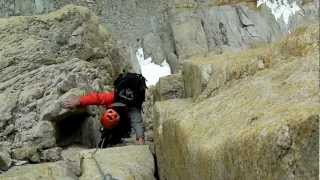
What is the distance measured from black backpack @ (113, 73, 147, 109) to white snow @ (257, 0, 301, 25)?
78.1ft

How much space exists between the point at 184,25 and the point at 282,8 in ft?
23.3

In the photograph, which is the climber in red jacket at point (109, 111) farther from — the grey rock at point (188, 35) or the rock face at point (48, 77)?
the grey rock at point (188, 35)

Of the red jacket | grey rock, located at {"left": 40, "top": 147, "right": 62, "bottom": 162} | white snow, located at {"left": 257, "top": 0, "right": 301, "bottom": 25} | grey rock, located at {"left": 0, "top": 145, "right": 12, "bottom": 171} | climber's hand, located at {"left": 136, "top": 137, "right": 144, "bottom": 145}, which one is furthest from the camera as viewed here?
white snow, located at {"left": 257, "top": 0, "right": 301, "bottom": 25}

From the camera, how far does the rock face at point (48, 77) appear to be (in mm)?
8344

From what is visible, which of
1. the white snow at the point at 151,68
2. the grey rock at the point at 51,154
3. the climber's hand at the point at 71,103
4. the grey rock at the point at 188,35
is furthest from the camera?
the grey rock at the point at 188,35

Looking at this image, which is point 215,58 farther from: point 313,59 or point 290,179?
point 290,179

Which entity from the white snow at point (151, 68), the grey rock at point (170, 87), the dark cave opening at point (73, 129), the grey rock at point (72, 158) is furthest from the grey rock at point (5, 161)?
the white snow at point (151, 68)

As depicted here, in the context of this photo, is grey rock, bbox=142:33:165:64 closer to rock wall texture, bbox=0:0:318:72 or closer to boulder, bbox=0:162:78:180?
rock wall texture, bbox=0:0:318:72

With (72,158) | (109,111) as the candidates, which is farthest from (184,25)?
(72,158)

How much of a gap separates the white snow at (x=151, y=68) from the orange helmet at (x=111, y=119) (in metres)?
17.8

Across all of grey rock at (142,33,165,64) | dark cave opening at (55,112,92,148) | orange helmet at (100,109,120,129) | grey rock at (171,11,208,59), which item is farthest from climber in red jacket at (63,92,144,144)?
grey rock at (142,33,165,64)

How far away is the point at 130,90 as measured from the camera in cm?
861

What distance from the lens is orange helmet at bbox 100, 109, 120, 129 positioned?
27.4ft

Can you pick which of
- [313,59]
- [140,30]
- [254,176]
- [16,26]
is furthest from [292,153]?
[140,30]
